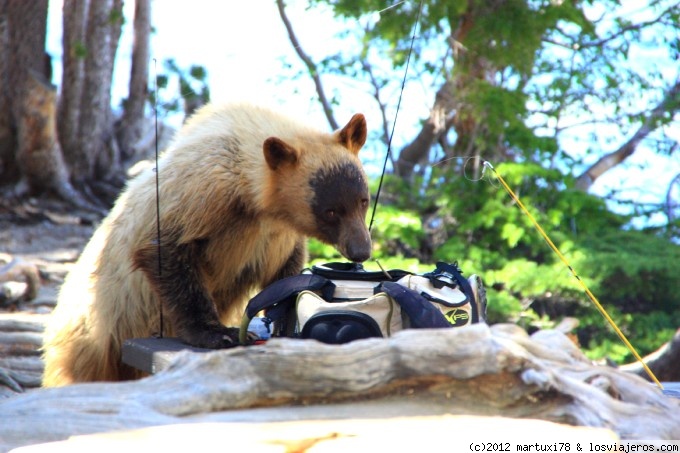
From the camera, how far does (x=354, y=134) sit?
4.20 meters

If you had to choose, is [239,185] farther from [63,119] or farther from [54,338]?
[63,119]

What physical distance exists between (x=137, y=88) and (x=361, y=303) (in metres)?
11.5

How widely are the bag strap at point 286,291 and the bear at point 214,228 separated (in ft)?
1.41

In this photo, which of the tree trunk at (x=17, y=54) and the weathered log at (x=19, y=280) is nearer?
the weathered log at (x=19, y=280)

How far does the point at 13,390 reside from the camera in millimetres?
5383

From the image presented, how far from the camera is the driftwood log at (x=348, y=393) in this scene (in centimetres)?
228

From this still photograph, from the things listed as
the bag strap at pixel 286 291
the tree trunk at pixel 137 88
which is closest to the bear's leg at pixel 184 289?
the bag strap at pixel 286 291

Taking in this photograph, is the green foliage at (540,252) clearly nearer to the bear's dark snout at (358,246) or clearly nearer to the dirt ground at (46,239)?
the dirt ground at (46,239)

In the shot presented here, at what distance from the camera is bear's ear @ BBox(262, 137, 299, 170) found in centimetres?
387

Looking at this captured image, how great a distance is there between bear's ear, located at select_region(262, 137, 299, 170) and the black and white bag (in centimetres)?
57

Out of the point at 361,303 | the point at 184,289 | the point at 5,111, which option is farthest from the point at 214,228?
the point at 5,111

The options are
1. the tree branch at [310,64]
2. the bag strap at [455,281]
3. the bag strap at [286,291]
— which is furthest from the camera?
the tree branch at [310,64]

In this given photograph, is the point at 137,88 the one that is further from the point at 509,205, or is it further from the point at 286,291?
the point at 286,291

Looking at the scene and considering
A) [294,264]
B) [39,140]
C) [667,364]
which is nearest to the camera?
[294,264]
